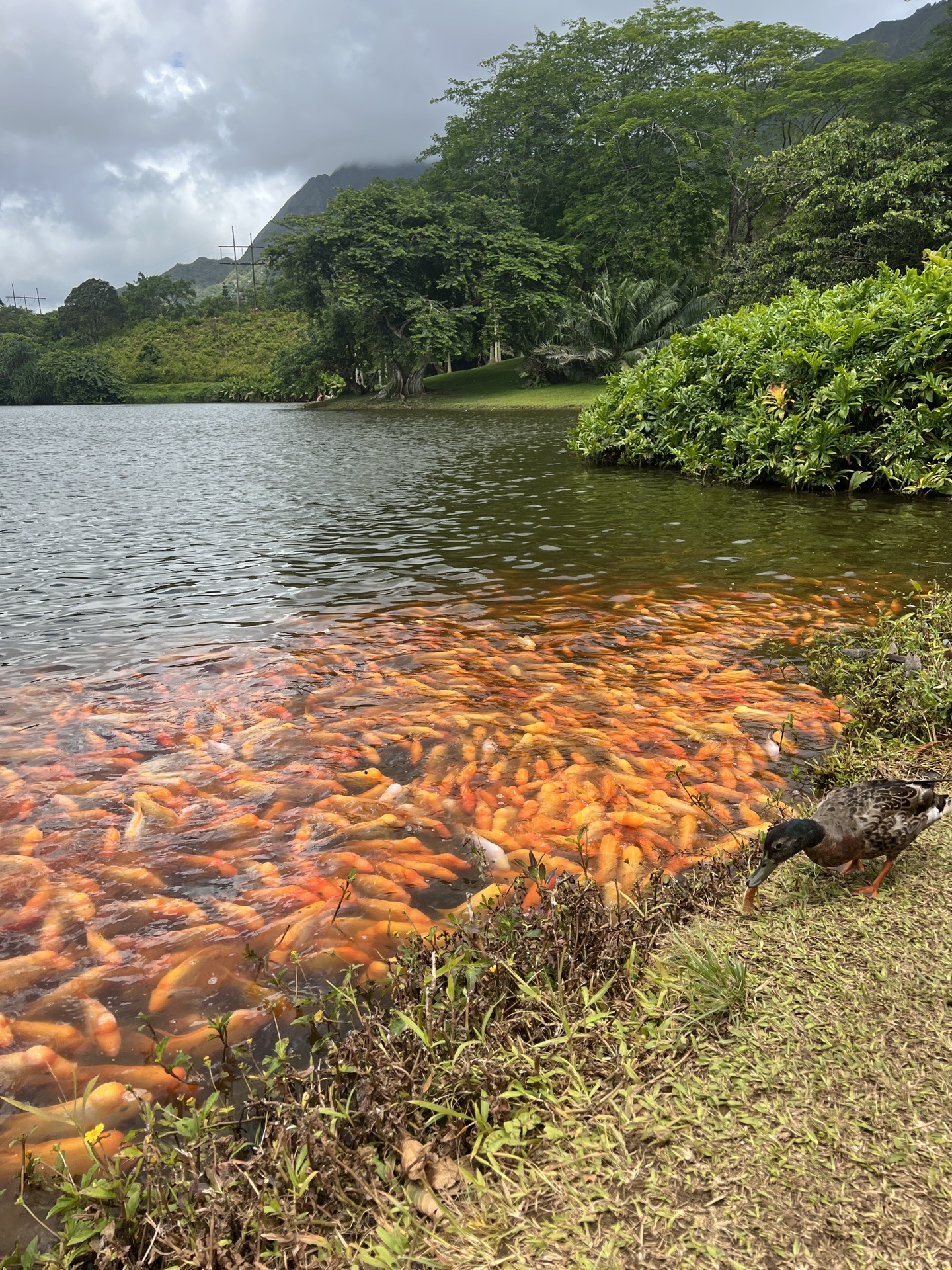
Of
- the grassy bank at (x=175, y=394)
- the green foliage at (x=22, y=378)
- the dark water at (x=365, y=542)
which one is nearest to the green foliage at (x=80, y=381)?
the green foliage at (x=22, y=378)

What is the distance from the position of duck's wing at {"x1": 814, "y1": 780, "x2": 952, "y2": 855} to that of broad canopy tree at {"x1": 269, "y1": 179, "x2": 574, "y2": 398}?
40364 millimetres

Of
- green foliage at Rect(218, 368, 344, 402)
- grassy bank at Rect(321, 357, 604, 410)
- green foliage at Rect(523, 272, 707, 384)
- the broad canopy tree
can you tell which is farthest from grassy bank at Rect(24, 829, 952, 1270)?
green foliage at Rect(218, 368, 344, 402)

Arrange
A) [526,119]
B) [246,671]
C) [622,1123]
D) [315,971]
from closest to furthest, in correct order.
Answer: [622,1123], [315,971], [246,671], [526,119]

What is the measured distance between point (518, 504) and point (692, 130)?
39305 millimetres

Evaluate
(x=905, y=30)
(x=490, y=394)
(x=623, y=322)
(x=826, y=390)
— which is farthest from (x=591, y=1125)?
(x=905, y=30)

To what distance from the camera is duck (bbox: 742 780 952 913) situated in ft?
9.12

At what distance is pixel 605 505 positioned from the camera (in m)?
12.4

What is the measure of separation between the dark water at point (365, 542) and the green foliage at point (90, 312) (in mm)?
90475

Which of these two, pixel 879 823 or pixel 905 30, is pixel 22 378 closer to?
pixel 879 823

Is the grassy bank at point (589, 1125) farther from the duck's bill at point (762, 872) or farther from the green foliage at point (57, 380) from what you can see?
the green foliage at point (57, 380)

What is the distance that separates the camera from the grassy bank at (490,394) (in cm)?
3684

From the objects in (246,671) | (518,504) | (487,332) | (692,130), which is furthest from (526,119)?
(246,671)

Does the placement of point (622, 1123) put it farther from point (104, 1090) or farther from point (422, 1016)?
point (104, 1090)

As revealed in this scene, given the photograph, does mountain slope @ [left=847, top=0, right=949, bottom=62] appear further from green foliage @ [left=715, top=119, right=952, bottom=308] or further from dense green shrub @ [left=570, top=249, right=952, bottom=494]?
dense green shrub @ [left=570, top=249, right=952, bottom=494]
